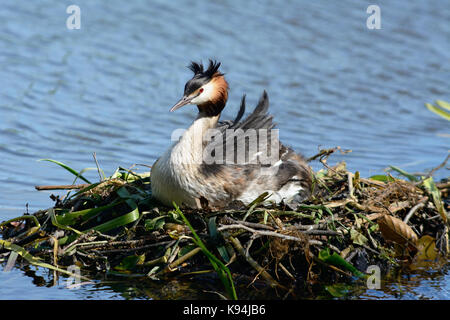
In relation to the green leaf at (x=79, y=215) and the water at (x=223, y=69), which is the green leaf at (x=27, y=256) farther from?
the water at (x=223, y=69)

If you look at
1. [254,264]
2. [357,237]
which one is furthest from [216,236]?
[357,237]

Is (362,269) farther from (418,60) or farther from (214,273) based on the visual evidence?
(418,60)

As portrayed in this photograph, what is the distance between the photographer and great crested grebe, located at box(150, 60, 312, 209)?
19.7 feet

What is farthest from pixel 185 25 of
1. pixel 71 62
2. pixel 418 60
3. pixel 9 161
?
pixel 9 161

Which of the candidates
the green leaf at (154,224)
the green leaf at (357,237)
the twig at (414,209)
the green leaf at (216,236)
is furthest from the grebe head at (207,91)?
the twig at (414,209)

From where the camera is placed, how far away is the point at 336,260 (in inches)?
217

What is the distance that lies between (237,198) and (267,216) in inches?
16.5

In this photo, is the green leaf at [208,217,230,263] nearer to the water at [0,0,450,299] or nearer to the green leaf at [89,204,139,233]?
the green leaf at [89,204,139,233]

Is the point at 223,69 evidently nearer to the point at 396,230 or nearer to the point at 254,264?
the point at 396,230

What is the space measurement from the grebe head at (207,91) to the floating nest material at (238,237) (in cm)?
90

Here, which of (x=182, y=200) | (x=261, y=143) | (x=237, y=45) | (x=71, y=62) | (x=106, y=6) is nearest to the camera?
(x=182, y=200)

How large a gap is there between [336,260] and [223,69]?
6493mm

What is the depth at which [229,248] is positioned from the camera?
5527 mm

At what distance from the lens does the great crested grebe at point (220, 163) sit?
19.7ft
